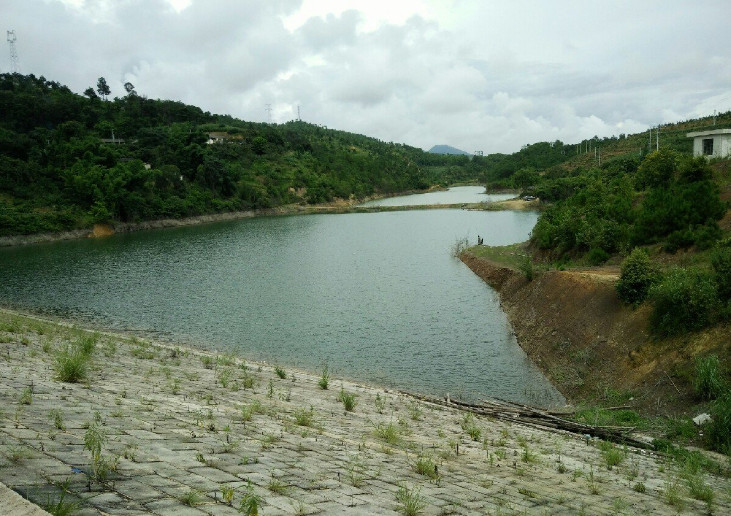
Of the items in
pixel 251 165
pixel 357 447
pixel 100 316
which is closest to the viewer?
pixel 357 447

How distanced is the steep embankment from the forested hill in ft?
217

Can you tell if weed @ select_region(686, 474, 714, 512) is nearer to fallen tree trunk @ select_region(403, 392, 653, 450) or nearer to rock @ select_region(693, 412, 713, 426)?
fallen tree trunk @ select_region(403, 392, 653, 450)

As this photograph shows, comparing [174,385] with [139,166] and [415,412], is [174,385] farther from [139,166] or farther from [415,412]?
[139,166]

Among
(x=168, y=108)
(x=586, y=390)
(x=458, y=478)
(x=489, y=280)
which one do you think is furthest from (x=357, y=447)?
(x=168, y=108)

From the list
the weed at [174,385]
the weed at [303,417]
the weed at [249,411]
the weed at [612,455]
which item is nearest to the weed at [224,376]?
the weed at [174,385]

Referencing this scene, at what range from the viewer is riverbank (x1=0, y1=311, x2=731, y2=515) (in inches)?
240

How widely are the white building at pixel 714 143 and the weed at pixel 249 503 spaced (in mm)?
40328

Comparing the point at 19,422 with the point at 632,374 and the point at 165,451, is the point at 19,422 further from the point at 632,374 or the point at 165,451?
the point at 632,374

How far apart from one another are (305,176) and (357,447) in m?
122

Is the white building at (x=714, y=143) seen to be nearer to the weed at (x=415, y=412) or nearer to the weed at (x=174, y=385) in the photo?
the weed at (x=415, y=412)

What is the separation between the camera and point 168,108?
132750mm

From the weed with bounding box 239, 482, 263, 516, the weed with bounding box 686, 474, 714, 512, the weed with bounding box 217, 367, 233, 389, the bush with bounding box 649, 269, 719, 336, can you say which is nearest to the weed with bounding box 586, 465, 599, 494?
the weed with bounding box 686, 474, 714, 512

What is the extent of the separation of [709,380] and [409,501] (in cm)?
1131

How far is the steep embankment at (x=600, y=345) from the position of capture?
15.9 meters
